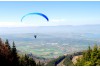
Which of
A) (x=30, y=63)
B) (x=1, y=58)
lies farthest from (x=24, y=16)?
(x=30, y=63)

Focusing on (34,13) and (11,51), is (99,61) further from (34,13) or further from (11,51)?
(34,13)

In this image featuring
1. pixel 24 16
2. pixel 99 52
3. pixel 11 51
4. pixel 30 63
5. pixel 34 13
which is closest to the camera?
pixel 34 13

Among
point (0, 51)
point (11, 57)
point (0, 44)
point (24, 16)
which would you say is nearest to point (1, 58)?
point (0, 51)

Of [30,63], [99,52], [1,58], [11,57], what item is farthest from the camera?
[30,63]

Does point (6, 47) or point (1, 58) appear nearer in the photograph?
point (1, 58)

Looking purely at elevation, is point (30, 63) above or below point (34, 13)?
below

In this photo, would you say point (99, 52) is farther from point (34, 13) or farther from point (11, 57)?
point (34, 13)

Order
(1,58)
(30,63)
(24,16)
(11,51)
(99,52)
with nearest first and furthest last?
(24,16)
(1,58)
(99,52)
(11,51)
(30,63)

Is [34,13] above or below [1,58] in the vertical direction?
above

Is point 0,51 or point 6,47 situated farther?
point 6,47
